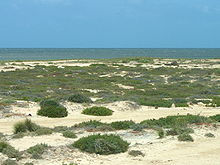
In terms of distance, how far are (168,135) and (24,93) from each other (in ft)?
54.4

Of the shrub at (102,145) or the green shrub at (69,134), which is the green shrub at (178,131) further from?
the green shrub at (69,134)

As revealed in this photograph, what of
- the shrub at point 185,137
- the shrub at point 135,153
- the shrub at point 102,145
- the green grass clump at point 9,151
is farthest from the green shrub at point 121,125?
the green grass clump at point 9,151

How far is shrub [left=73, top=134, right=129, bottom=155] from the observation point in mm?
12665

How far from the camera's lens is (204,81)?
43250 millimetres

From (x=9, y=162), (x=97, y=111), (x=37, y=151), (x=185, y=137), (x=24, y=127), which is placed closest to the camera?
(x=9, y=162)

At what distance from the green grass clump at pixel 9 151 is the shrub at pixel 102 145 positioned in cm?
202

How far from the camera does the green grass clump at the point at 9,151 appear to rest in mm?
11852

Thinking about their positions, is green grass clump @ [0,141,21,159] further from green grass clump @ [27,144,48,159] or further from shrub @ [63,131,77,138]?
A: shrub @ [63,131,77,138]

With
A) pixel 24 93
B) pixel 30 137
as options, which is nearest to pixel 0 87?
pixel 24 93

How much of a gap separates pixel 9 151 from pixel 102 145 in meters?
2.90

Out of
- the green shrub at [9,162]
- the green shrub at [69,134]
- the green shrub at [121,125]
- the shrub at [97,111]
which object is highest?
the green shrub at [9,162]

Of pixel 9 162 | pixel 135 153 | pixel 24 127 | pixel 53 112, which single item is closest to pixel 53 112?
pixel 53 112

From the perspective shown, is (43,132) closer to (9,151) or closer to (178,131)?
(9,151)

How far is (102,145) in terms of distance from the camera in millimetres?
12742
